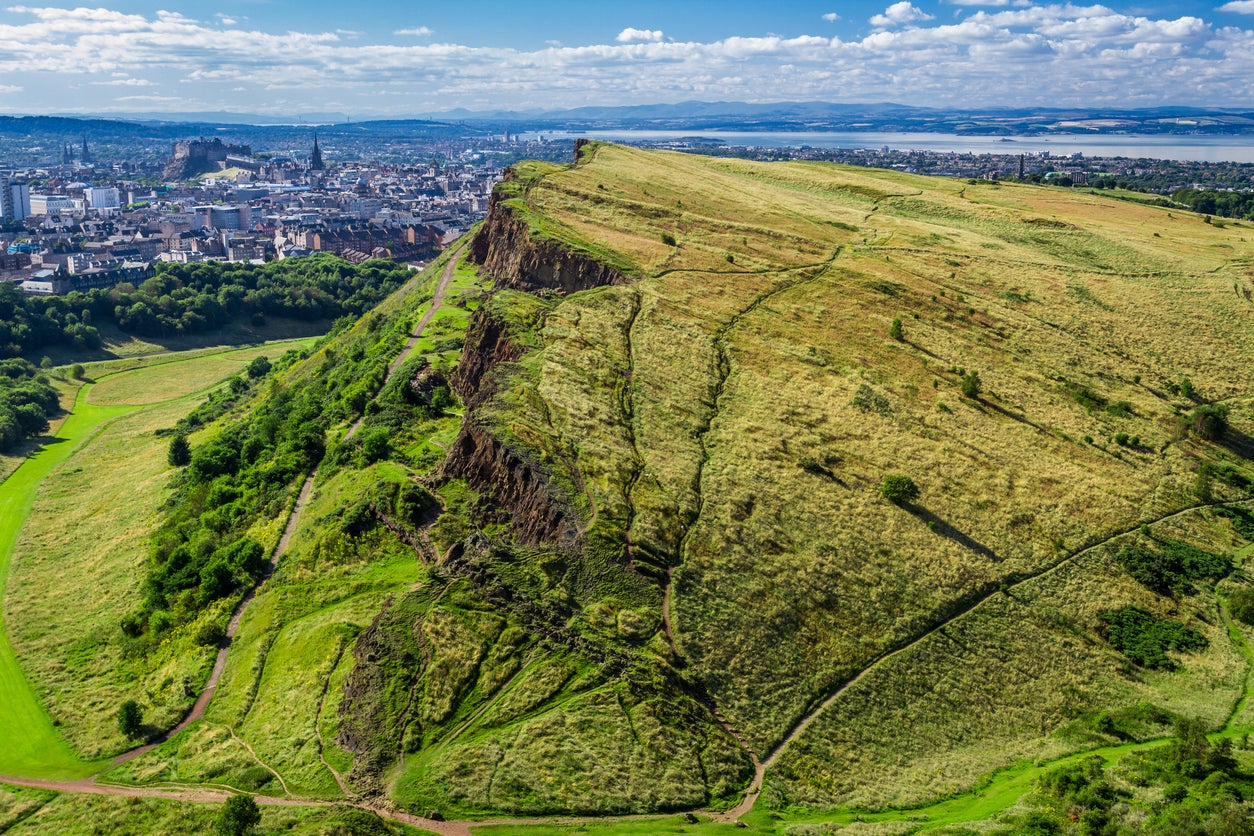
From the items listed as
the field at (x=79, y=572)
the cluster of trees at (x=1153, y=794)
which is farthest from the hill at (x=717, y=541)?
the cluster of trees at (x=1153, y=794)

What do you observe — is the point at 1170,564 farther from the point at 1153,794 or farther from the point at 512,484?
the point at 512,484

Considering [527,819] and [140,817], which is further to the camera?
[140,817]

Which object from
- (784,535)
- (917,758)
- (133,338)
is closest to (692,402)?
(784,535)

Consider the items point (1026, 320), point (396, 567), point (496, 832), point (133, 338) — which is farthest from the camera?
point (133, 338)

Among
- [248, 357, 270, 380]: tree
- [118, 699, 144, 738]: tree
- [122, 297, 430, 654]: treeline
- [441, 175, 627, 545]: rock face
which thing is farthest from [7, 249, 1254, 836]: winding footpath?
[248, 357, 270, 380]: tree

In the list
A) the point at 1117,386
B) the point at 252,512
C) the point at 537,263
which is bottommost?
the point at 252,512

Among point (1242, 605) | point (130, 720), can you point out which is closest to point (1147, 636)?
point (1242, 605)

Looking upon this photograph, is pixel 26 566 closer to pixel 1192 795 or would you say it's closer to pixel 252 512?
pixel 252 512

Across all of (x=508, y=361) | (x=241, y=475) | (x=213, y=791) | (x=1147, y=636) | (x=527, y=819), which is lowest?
(x=213, y=791)
